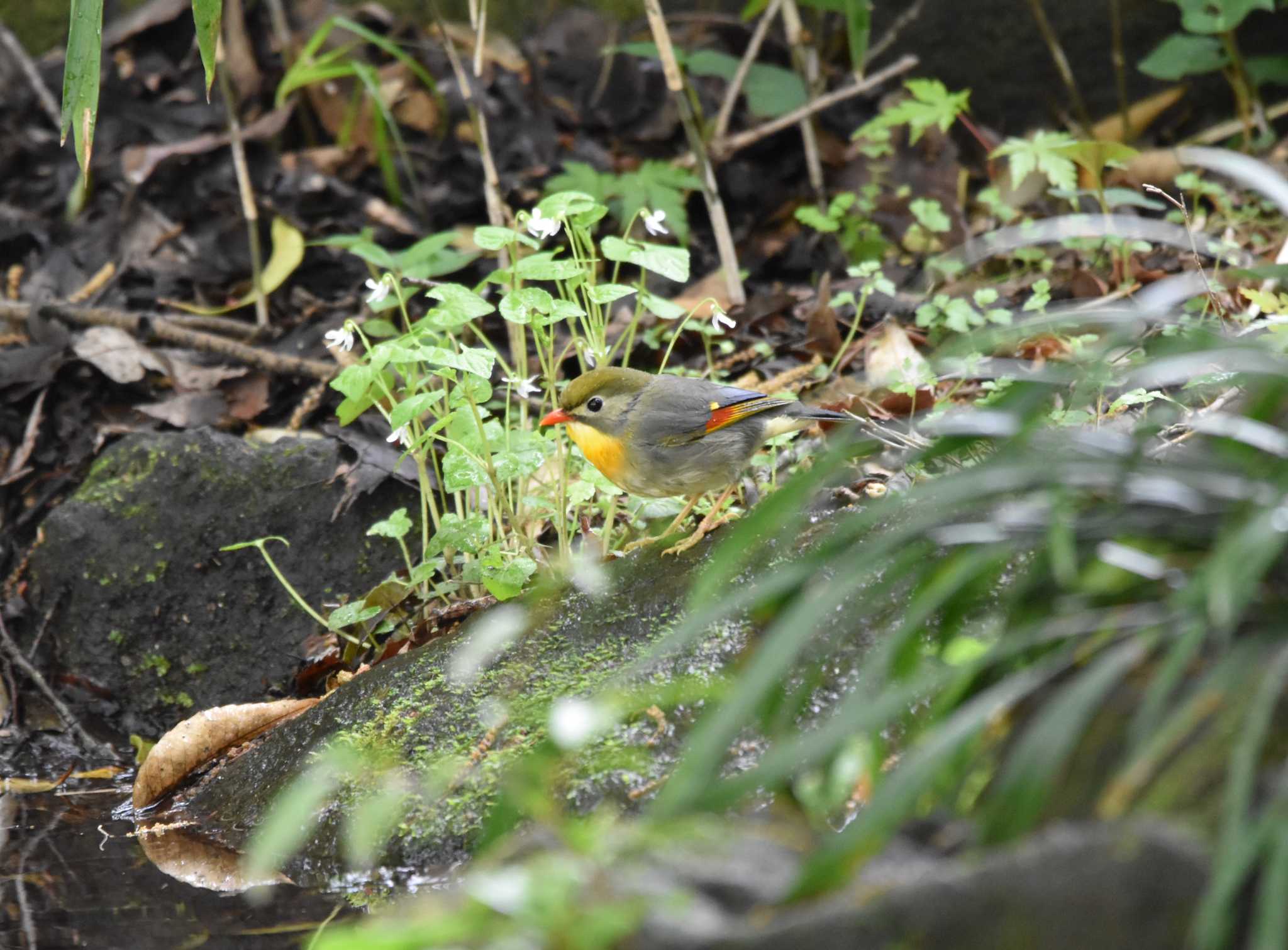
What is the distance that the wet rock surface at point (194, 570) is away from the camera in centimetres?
432

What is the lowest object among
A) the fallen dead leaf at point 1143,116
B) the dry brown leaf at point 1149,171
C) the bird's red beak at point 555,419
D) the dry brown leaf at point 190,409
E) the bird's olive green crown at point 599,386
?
the dry brown leaf at point 190,409

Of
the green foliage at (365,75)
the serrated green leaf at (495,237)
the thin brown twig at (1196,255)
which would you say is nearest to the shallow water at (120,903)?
the serrated green leaf at (495,237)

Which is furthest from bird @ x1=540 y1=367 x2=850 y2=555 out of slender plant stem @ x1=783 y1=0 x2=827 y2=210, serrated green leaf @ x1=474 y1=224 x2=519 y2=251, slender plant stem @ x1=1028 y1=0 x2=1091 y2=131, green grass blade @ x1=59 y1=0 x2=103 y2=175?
slender plant stem @ x1=1028 y1=0 x2=1091 y2=131

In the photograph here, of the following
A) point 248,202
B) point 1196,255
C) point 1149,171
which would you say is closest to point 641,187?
point 248,202

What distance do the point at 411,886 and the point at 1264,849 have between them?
73.3 inches

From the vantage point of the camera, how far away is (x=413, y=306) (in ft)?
19.0

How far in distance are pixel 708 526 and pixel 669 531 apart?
188 millimetres

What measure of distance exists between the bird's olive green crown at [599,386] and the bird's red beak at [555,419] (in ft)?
0.12

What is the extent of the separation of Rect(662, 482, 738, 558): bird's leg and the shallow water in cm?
124

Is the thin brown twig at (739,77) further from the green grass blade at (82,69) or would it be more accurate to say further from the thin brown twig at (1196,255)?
the green grass blade at (82,69)

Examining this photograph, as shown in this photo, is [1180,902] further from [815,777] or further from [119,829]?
[119,829]

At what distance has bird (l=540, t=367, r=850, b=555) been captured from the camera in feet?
12.4

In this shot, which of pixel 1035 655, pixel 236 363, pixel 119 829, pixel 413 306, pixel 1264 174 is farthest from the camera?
pixel 413 306

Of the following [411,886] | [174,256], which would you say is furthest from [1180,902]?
[174,256]
